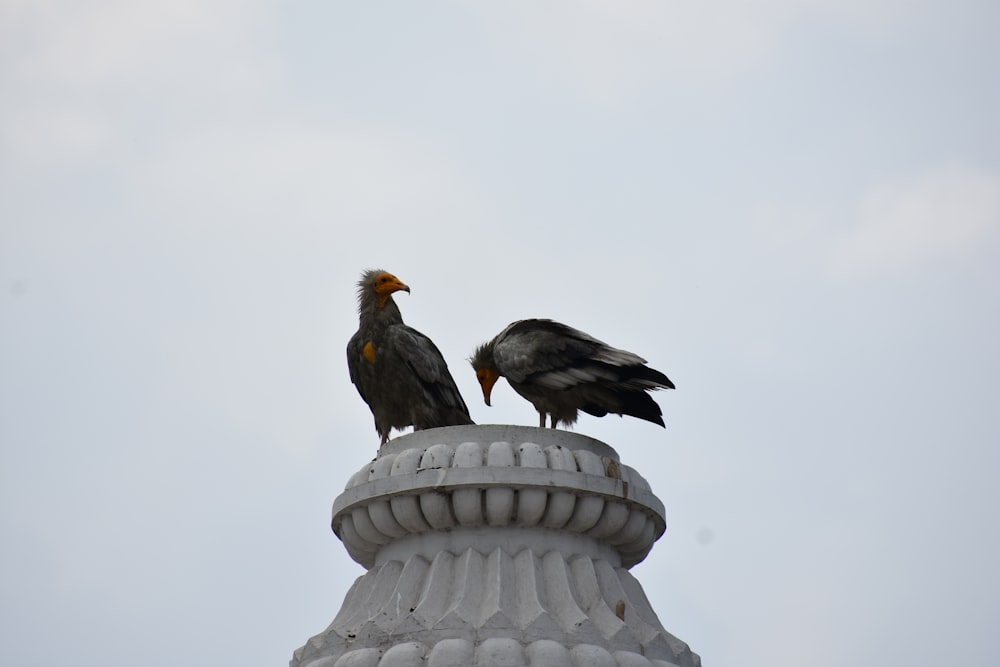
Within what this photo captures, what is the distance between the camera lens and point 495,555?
20.2 ft

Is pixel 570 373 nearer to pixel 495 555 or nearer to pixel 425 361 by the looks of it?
pixel 425 361

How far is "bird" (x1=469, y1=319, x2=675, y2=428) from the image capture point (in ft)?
24.3

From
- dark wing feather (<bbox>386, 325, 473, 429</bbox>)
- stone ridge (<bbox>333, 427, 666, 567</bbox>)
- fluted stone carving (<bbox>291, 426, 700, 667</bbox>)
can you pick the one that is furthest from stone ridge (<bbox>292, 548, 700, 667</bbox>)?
dark wing feather (<bbox>386, 325, 473, 429</bbox>)

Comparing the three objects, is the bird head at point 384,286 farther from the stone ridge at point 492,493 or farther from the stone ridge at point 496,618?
the stone ridge at point 496,618

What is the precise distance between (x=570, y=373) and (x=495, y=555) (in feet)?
5.82

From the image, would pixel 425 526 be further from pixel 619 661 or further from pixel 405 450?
pixel 619 661

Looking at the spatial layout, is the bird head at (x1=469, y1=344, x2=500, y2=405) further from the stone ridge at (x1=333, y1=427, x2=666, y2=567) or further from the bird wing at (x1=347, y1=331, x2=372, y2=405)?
the stone ridge at (x1=333, y1=427, x2=666, y2=567)

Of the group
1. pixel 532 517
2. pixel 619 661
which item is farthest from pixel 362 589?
pixel 619 661

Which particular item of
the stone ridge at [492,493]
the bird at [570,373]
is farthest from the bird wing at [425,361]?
the stone ridge at [492,493]

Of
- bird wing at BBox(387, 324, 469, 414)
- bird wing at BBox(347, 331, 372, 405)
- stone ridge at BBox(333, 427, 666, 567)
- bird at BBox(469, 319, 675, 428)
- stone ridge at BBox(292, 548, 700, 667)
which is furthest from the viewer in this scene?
bird wing at BBox(347, 331, 372, 405)

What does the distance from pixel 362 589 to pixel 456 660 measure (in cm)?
108

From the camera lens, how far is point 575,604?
5.95 m

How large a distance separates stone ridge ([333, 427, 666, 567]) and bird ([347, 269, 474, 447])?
2.05 meters

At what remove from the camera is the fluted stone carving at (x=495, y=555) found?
5.73 m
